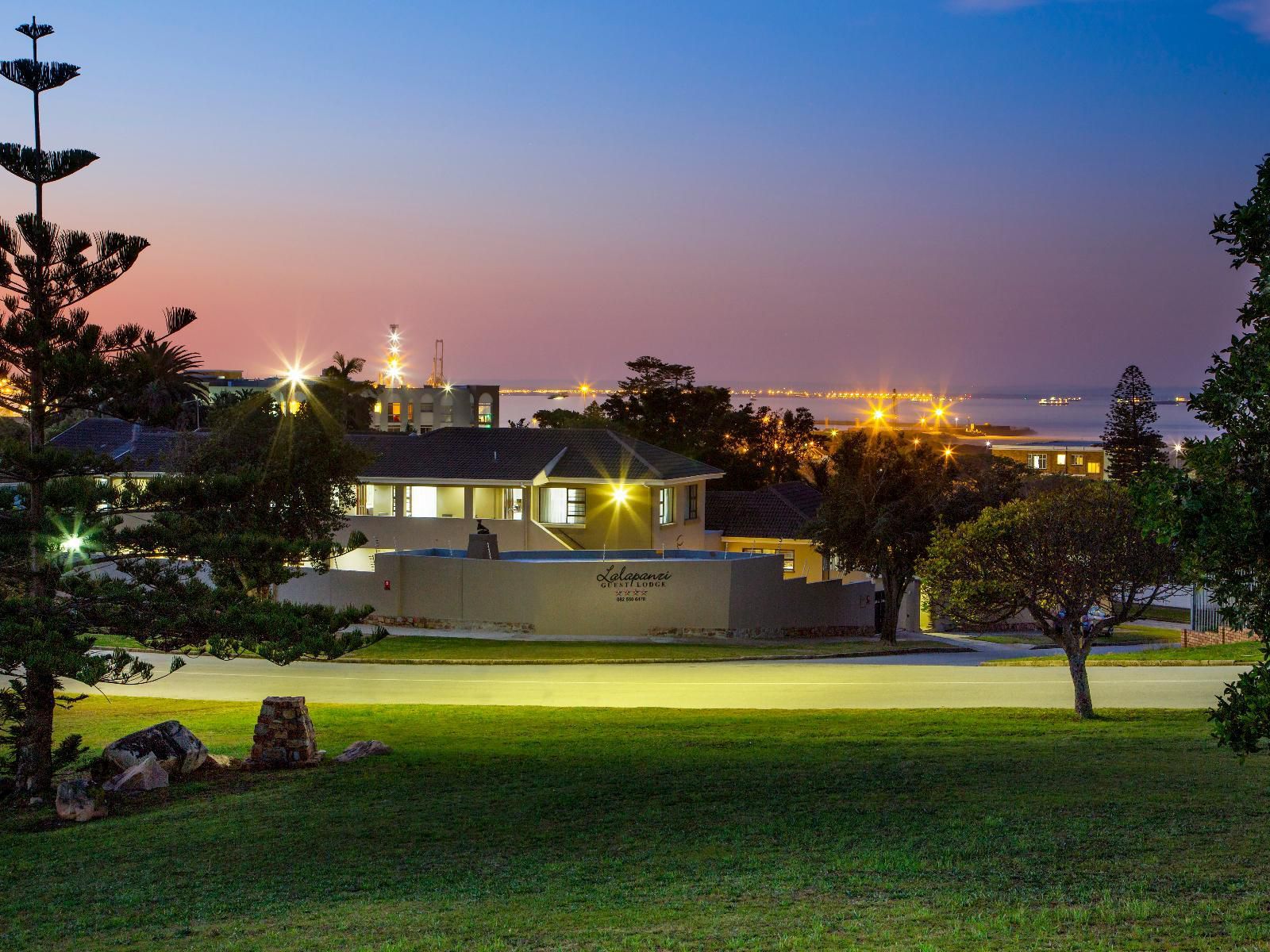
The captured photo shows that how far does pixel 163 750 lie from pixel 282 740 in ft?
4.80

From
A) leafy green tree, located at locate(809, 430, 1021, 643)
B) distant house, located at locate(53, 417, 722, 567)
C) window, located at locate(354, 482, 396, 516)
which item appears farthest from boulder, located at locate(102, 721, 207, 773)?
window, located at locate(354, 482, 396, 516)

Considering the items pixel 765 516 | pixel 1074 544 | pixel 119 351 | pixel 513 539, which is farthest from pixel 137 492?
pixel 765 516

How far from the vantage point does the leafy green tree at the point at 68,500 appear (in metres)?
15.0

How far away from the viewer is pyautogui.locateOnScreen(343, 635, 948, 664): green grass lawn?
32.2 metres

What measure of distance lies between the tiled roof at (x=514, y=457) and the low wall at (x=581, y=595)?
7.74 m

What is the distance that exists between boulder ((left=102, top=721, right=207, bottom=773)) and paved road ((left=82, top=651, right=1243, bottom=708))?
26.1 feet

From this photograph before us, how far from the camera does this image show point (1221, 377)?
9.84 m

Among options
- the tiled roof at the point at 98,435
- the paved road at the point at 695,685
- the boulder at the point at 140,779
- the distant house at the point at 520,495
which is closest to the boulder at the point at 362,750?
the boulder at the point at 140,779

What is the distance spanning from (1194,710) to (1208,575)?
13.7m

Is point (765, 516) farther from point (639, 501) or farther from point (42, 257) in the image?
point (42, 257)

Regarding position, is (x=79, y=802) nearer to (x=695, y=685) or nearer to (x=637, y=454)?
Result: (x=695, y=685)

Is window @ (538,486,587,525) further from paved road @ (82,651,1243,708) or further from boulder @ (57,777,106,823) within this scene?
boulder @ (57,777,106,823)

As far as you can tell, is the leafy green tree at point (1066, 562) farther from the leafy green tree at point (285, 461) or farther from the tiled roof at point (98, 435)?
the tiled roof at point (98, 435)

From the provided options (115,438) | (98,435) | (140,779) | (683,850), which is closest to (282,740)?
(140,779)
